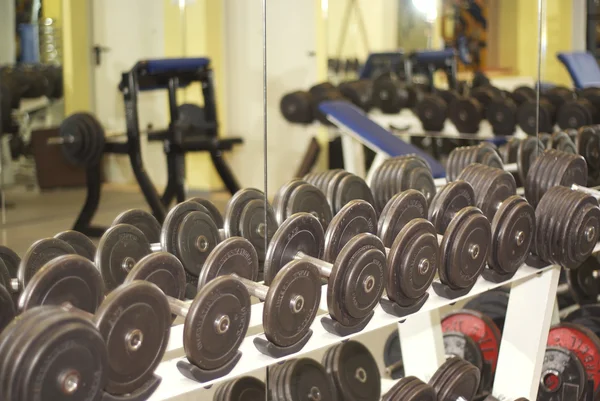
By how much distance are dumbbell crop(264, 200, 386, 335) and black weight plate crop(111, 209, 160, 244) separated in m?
0.35

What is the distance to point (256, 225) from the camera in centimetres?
198

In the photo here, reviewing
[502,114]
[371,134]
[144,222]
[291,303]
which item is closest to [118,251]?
[144,222]

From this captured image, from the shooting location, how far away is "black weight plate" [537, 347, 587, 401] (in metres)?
2.42

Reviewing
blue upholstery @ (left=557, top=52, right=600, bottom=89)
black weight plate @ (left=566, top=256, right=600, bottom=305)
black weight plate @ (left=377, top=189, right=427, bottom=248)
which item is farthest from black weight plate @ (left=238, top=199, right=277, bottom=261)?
blue upholstery @ (left=557, top=52, right=600, bottom=89)

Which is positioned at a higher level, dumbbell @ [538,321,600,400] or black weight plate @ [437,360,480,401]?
black weight plate @ [437,360,480,401]

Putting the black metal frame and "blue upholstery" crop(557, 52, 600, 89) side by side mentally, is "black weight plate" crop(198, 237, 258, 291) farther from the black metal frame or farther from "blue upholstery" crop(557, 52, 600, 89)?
"blue upholstery" crop(557, 52, 600, 89)

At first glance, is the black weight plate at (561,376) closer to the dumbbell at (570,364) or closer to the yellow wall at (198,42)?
the dumbbell at (570,364)

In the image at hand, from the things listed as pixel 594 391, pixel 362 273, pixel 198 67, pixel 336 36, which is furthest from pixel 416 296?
pixel 336 36

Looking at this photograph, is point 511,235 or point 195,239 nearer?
point 195,239

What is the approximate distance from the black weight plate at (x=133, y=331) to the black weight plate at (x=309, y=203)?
76cm

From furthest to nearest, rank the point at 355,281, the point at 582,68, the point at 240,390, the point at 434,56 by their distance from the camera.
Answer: the point at 434,56 < the point at 582,68 < the point at 240,390 < the point at 355,281

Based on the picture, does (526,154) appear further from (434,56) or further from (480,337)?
(434,56)

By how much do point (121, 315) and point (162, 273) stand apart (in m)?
0.29

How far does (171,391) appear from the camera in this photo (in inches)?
53.3
